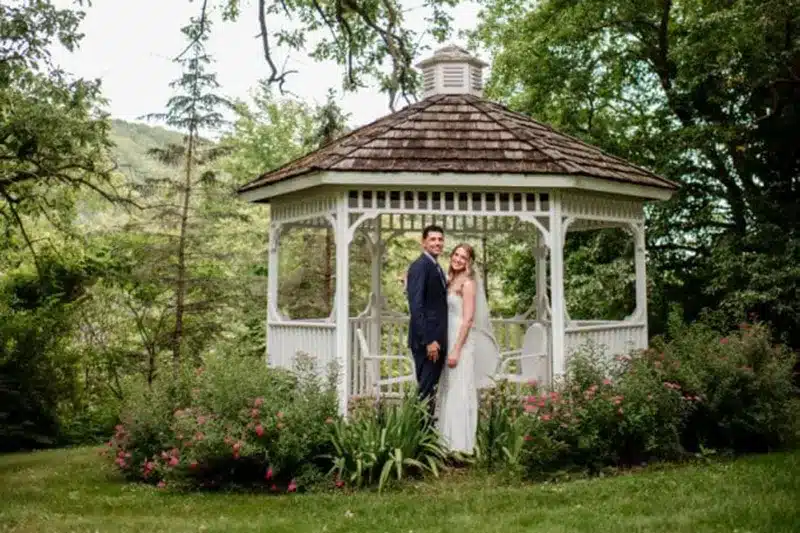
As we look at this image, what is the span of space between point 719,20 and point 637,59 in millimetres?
3627

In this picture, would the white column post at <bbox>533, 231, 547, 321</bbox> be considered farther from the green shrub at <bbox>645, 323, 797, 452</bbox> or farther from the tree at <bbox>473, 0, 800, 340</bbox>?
the tree at <bbox>473, 0, 800, 340</bbox>

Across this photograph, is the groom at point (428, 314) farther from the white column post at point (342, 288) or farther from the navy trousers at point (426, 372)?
the white column post at point (342, 288)

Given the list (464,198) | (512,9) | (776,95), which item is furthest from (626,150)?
(464,198)

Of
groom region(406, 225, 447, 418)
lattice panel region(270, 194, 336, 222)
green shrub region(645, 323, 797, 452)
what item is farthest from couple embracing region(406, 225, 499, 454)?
green shrub region(645, 323, 797, 452)

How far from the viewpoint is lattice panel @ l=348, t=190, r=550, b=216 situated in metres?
9.20

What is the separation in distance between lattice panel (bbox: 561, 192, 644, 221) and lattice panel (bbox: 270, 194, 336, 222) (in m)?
2.55

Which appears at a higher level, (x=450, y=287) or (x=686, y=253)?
(x=686, y=253)

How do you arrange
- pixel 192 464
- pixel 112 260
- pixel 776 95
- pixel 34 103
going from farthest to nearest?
pixel 112 260 < pixel 776 95 < pixel 34 103 < pixel 192 464

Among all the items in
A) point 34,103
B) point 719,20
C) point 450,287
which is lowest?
point 450,287

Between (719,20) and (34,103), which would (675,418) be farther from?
(34,103)

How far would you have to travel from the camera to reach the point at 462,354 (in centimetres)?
870

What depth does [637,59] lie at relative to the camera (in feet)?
53.8

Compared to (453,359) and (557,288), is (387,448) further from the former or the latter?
(557,288)

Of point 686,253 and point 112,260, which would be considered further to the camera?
point 112,260
